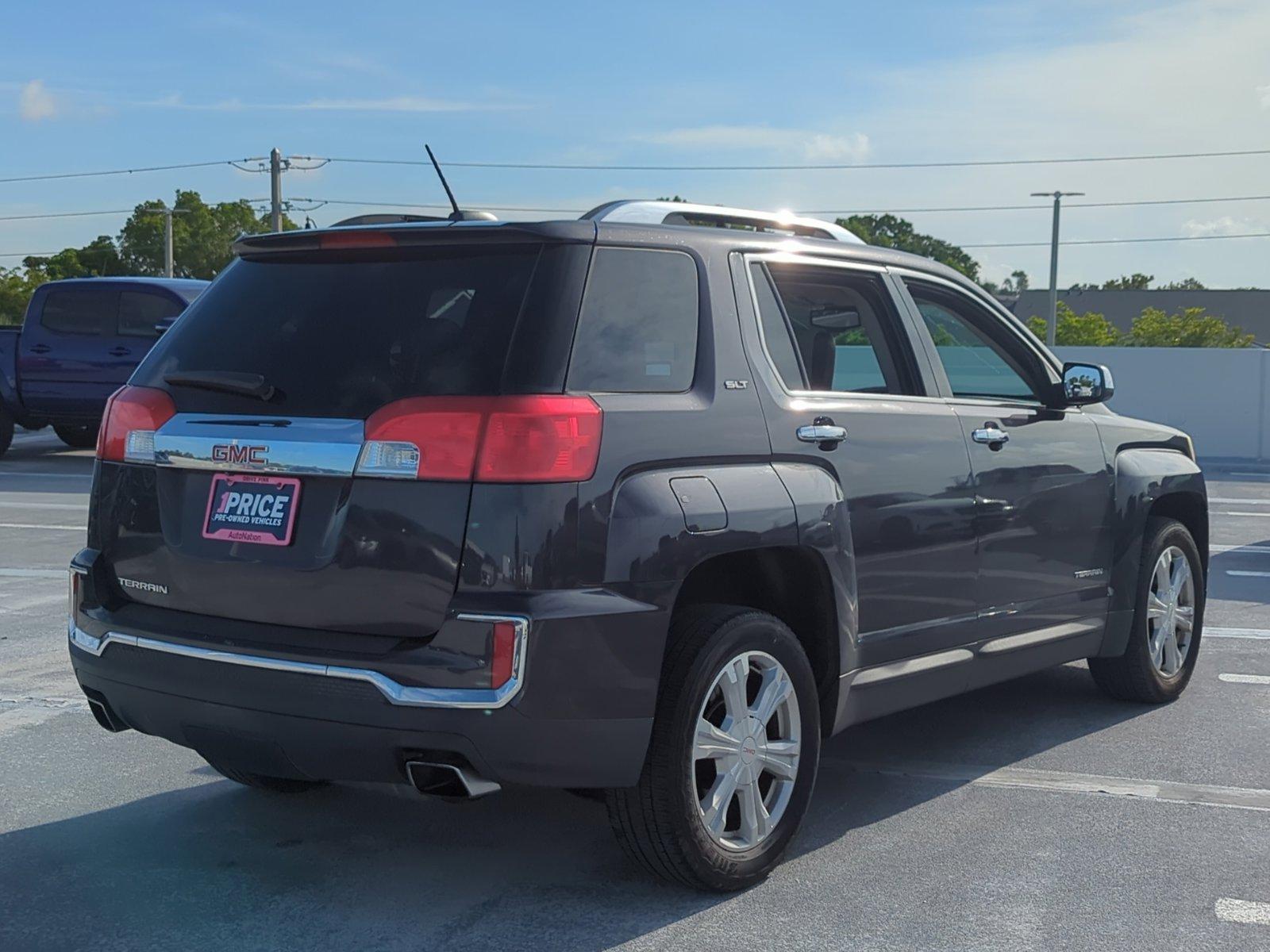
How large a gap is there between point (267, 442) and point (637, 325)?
0.99 meters

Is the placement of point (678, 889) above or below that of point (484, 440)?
below

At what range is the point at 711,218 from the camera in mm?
4926

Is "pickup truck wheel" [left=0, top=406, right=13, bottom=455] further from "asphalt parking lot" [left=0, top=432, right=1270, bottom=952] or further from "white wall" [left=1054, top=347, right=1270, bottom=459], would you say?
"white wall" [left=1054, top=347, right=1270, bottom=459]

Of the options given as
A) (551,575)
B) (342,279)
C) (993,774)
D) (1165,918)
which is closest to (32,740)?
(342,279)

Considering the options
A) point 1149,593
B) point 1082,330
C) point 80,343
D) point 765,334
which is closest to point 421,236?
point 765,334

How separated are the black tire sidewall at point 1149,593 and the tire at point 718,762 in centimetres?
237

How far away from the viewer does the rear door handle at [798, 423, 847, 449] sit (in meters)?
4.56

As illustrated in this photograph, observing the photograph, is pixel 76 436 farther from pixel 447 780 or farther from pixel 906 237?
pixel 906 237

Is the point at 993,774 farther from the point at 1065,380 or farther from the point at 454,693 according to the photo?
the point at 454,693

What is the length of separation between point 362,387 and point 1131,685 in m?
3.86

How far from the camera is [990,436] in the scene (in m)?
5.45

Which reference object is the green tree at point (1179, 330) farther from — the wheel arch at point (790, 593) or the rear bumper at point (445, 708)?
the rear bumper at point (445, 708)

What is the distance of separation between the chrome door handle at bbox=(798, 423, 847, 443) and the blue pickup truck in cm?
1441

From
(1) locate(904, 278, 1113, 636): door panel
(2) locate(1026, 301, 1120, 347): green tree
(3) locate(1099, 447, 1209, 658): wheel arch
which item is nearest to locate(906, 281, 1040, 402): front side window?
(1) locate(904, 278, 1113, 636): door panel
